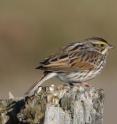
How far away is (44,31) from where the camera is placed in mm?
23562

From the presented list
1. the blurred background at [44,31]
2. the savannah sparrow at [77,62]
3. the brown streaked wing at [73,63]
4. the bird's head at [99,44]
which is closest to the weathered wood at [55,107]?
Answer: the savannah sparrow at [77,62]

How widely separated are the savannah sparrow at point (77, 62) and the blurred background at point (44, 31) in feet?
18.9

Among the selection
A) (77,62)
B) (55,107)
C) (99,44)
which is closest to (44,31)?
(99,44)

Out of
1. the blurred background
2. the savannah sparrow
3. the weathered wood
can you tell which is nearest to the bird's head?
the savannah sparrow

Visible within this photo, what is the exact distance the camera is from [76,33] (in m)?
23.1

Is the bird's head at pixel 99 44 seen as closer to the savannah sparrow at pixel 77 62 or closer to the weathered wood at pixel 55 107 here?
the savannah sparrow at pixel 77 62

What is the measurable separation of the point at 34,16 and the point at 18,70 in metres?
4.24

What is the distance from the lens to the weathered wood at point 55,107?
8055 mm

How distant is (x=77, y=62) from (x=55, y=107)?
4.16 metres

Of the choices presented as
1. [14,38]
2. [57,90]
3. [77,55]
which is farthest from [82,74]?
[14,38]

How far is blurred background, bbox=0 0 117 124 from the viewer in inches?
797

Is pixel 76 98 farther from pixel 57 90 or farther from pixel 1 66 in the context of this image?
pixel 1 66

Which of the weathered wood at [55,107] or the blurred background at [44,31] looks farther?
the blurred background at [44,31]

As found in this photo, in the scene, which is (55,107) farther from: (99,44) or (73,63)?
(99,44)
